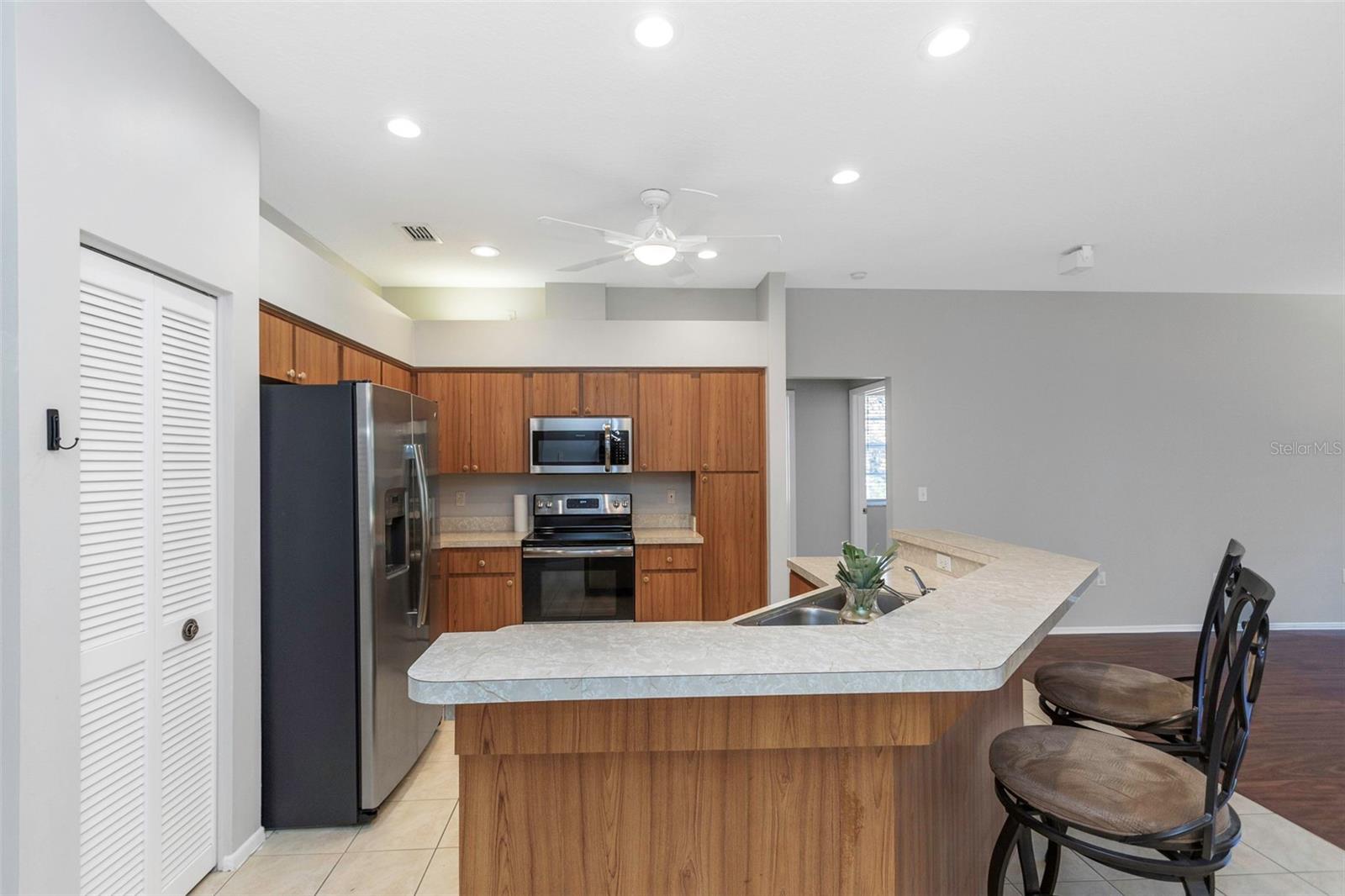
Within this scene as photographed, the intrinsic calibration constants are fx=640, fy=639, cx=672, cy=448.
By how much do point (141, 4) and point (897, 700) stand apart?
2.66m

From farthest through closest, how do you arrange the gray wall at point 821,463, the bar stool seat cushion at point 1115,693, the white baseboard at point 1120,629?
the gray wall at point 821,463
the white baseboard at point 1120,629
the bar stool seat cushion at point 1115,693

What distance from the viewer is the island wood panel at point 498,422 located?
4434mm

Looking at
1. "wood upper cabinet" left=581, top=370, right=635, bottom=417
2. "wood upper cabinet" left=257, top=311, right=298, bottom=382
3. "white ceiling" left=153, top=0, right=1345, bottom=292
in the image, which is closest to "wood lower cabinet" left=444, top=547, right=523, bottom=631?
"wood upper cabinet" left=581, top=370, right=635, bottom=417

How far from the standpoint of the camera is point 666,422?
4.48 meters

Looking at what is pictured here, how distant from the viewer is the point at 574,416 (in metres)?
4.45

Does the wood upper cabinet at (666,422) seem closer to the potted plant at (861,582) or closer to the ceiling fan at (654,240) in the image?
the ceiling fan at (654,240)

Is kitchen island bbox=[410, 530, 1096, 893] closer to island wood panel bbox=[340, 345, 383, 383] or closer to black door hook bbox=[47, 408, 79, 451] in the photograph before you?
black door hook bbox=[47, 408, 79, 451]

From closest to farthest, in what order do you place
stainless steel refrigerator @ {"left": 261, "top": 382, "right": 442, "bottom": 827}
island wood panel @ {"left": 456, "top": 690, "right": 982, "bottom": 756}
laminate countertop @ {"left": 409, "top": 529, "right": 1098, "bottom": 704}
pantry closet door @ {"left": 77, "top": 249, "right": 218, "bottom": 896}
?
1. laminate countertop @ {"left": 409, "top": 529, "right": 1098, "bottom": 704}
2. island wood panel @ {"left": 456, "top": 690, "right": 982, "bottom": 756}
3. pantry closet door @ {"left": 77, "top": 249, "right": 218, "bottom": 896}
4. stainless steel refrigerator @ {"left": 261, "top": 382, "right": 442, "bottom": 827}

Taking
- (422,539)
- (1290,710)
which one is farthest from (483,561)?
(1290,710)

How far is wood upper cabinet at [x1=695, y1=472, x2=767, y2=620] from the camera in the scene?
4.43 meters

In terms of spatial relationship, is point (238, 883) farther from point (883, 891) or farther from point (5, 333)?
point (883, 891)

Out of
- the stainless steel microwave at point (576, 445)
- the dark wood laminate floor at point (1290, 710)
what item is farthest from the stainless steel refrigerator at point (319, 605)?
the dark wood laminate floor at point (1290, 710)

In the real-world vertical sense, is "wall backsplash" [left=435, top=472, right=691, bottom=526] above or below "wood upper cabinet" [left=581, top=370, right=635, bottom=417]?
below

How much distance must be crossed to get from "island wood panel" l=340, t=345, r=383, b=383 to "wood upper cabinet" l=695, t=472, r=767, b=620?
85.2 inches
